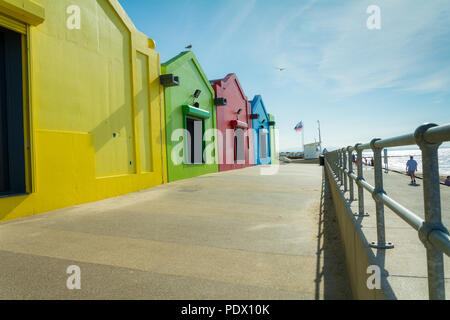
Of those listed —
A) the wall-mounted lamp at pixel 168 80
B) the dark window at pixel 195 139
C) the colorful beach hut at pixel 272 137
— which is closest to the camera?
the wall-mounted lamp at pixel 168 80

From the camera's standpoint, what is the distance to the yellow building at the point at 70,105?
5742mm

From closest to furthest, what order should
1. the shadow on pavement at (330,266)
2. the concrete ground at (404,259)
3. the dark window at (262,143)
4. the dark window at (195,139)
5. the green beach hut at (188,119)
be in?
the concrete ground at (404,259), the shadow on pavement at (330,266), the green beach hut at (188,119), the dark window at (195,139), the dark window at (262,143)

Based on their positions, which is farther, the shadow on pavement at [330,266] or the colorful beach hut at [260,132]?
the colorful beach hut at [260,132]

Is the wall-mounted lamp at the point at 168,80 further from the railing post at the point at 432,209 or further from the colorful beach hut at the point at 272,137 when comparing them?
the colorful beach hut at the point at 272,137

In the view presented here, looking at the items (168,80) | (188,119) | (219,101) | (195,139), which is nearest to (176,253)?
(168,80)

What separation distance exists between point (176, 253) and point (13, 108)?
4648 mm

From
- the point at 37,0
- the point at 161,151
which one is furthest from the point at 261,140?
the point at 37,0

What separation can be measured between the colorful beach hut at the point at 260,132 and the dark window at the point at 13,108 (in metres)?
19.2

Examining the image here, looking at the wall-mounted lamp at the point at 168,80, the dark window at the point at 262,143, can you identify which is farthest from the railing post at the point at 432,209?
the dark window at the point at 262,143

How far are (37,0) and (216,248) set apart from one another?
6.32 m

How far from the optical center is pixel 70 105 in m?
6.82
